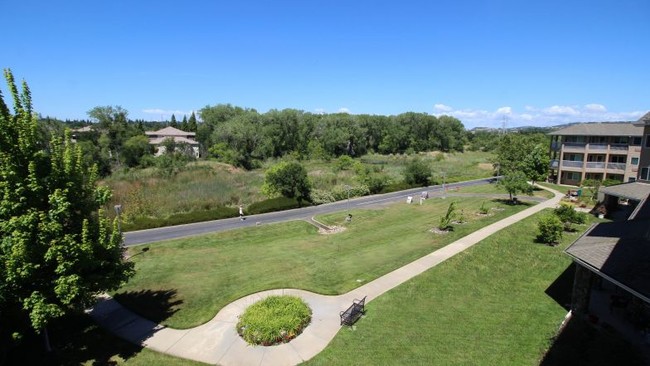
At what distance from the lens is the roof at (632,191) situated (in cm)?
2515

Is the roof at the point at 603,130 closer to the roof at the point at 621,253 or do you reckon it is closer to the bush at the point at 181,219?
the roof at the point at 621,253

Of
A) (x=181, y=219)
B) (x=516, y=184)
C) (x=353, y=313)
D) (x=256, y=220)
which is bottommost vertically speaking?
(x=256, y=220)

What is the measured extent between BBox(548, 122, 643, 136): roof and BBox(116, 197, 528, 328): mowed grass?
2388 cm

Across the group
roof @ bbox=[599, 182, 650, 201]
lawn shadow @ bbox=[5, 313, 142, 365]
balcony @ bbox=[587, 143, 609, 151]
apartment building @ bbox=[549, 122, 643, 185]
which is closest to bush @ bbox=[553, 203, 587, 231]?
roof @ bbox=[599, 182, 650, 201]

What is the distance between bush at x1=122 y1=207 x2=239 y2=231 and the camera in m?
33.8

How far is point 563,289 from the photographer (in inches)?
728

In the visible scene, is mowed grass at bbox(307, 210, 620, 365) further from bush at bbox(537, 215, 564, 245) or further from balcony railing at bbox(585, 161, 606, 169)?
balcony railing at bbox(585, 161, 606, 169)

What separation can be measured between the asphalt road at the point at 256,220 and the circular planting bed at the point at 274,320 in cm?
1826

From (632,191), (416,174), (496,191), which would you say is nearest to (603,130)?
(496,191)

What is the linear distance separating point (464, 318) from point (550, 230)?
45.1ft

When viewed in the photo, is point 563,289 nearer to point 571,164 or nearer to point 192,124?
point 571,164

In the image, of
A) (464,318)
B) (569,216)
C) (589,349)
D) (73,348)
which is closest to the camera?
(589,349)

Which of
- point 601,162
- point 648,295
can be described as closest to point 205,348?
point 648,295

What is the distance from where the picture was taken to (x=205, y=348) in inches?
565
